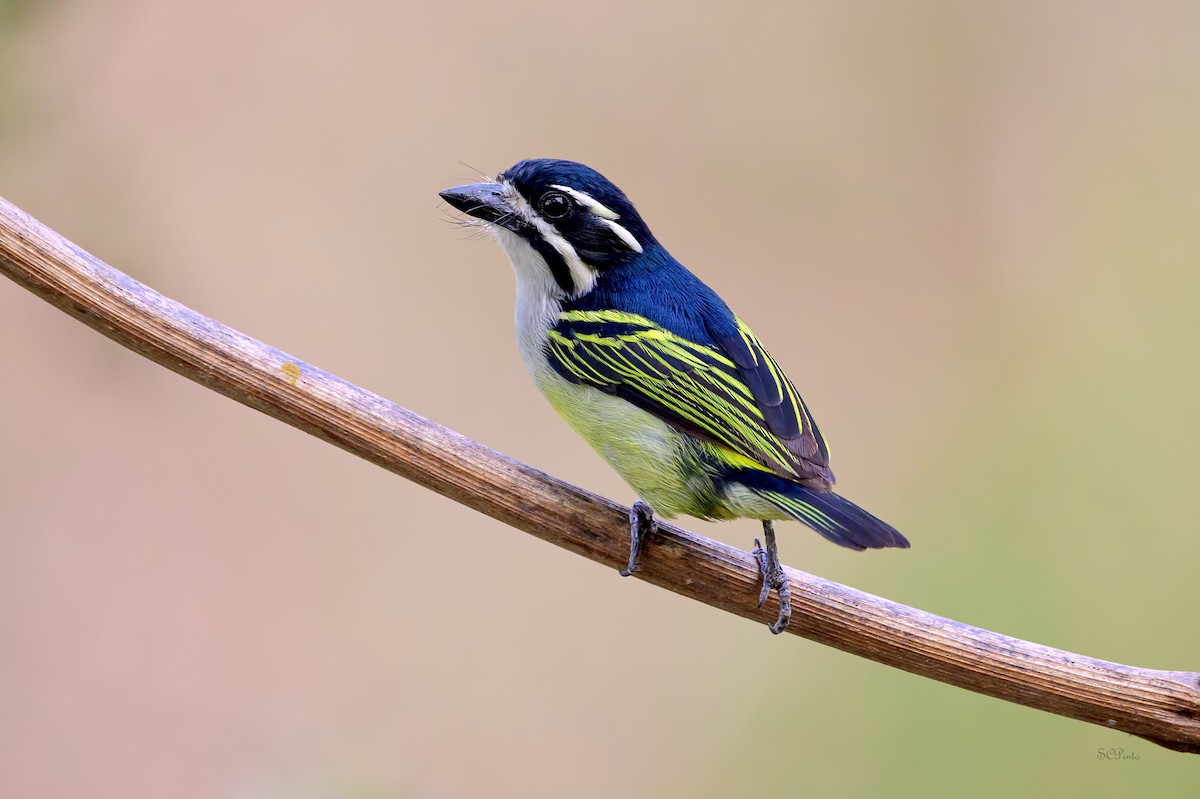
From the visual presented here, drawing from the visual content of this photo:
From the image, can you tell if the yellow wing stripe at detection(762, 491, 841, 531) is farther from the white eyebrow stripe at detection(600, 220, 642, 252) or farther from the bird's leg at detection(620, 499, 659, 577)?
the white eyebrow stripe at detection(600, 220, 642, 252)

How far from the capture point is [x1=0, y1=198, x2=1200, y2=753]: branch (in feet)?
6.89

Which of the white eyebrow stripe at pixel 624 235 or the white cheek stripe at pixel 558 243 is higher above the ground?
the white eyebrow stripe at pixel 624 235

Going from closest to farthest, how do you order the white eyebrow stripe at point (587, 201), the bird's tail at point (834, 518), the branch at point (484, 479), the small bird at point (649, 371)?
the bird's tail at point (834, 518) → the branch at point (484, 479) → the small bird at point (649, 371) → the white eyebrow stripe at point (587, 201)

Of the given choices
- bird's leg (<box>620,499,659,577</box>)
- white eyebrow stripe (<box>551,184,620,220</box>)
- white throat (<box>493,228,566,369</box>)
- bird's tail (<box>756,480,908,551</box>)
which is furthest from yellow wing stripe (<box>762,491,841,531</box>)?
white eyebrow stripe (<box>551,184,620,220</box>)

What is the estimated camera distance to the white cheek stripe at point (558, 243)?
8.46ft

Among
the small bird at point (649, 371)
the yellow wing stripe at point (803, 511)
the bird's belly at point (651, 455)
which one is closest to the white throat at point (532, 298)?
the small bird at point (649, 371)

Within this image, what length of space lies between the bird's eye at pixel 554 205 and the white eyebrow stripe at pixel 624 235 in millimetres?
102

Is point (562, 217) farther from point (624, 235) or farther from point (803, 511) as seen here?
point (803, 511)

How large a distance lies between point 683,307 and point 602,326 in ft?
0.68

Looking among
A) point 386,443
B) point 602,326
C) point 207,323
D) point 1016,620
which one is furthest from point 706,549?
point 1016,620

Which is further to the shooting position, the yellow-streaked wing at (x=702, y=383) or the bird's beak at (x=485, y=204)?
the bird's beak at (x=485, y=204)

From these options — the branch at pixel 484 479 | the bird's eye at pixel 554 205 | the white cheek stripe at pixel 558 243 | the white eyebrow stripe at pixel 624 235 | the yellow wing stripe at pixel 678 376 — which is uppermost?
the white eyebrow stripe at pixel 624 235

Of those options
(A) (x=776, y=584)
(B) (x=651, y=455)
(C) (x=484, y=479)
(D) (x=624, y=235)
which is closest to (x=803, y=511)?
(A) (x=776, y=584)

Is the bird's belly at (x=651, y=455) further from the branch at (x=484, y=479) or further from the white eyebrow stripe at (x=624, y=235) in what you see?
the white eyebrow stripe at (x=624, y=235)
